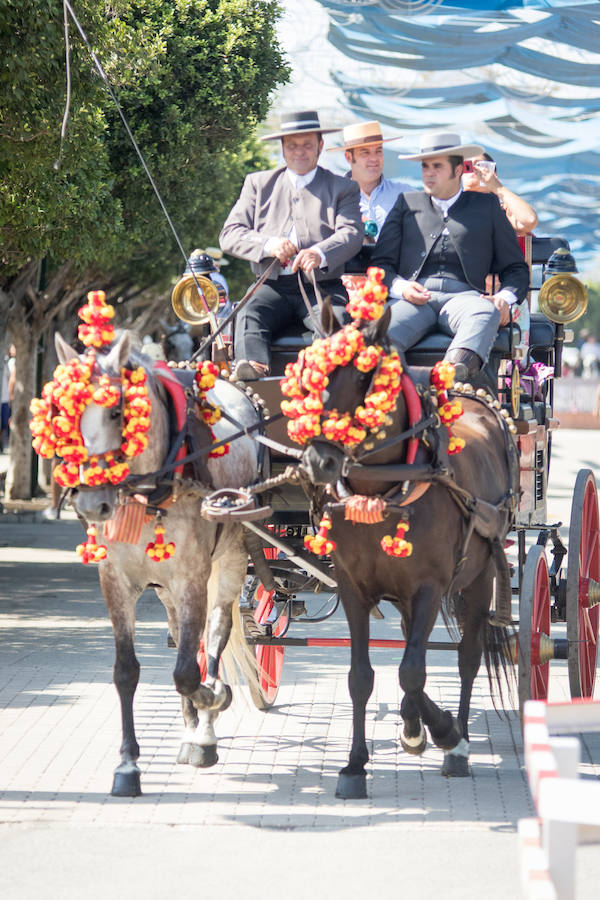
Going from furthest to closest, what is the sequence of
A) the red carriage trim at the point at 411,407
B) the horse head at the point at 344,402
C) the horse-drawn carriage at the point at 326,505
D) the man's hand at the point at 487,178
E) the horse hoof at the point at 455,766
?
the man's hand at the point at 487,178 → the horse hoof at the point at 455,766 → the red carriage trim at the point at 411,407 → the horse-drawn carriage at the point at 326,505 → the horse head at the point at 344,402

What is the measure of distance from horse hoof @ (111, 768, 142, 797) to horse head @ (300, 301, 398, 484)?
1.77 m

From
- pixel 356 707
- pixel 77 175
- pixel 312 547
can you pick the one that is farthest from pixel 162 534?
pixel 77 175

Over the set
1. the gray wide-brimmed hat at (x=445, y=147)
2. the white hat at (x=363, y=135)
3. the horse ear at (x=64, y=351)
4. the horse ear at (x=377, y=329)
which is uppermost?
the white hat at (x=363, y=135)

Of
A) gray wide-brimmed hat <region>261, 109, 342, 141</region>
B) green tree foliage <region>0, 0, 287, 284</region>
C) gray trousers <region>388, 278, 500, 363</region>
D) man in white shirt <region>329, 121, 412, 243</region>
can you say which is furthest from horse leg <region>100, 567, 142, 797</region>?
green tree foliage <region>0, 0, 287, 284</region>

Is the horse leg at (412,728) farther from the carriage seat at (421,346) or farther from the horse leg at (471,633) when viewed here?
the carriage seat at (421,346)

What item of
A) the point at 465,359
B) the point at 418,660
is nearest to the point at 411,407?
the point at 465,359

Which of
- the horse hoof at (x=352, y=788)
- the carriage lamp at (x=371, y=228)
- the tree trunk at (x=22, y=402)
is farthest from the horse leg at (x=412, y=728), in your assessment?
the tree trunk at (x=22, y=402)

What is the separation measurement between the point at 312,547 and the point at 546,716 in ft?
7.77

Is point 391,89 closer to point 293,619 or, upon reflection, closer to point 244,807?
point 293,619

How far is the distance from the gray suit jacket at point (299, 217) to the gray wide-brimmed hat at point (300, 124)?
23 centimetres

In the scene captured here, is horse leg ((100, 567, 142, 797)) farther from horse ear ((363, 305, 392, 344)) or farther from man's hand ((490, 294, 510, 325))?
man's hand ((490, 294, 510, 325))

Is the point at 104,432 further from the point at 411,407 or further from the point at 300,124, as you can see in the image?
the point at 300,124

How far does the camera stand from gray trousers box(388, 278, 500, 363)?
713 cm

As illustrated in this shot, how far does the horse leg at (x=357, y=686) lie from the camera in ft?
21.3
